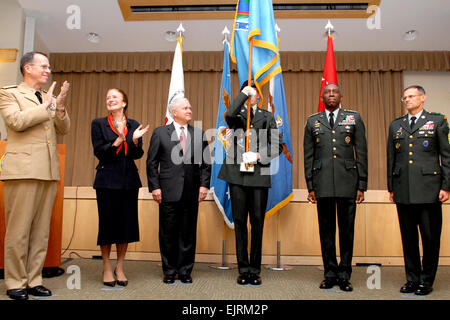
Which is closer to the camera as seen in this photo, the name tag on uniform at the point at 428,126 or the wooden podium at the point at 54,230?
the name tag on uniform at the point at 428,126

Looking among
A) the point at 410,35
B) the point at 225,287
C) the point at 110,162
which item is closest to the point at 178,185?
the point at 110,162

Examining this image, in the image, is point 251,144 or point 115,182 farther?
point 251,144

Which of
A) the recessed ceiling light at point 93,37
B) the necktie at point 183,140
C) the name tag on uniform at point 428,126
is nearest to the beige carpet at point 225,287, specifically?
the necktie at point 183,140

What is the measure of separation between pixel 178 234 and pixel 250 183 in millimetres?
681

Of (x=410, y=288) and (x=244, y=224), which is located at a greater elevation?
(x=244, y=224)

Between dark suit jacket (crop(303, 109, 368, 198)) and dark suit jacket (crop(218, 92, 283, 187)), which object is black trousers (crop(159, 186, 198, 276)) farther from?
dark suit jacket (crop(303, 109, 368, 198))

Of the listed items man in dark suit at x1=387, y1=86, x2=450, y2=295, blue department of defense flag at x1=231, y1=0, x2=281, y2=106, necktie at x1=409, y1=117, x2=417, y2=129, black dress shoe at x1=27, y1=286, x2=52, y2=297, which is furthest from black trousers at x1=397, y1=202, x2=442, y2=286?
black dress shoe at x1=27, y1=286, x2=52, y2=297

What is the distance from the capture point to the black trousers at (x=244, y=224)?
8.75 feet

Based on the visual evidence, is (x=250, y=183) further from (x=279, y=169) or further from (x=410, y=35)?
(x=410, y=35)

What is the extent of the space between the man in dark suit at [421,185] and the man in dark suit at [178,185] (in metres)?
1.44

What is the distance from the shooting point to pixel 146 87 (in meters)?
6.85

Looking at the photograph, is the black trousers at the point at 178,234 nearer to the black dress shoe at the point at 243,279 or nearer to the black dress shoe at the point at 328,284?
the black dress shoe at the point at 243,279

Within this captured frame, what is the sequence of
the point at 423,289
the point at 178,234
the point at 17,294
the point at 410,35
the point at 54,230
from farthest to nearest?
the point at 410,35, the point at 54,230, the point at 178,234, the point at 423,289, the point at 17,294

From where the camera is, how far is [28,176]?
221 centimetres
